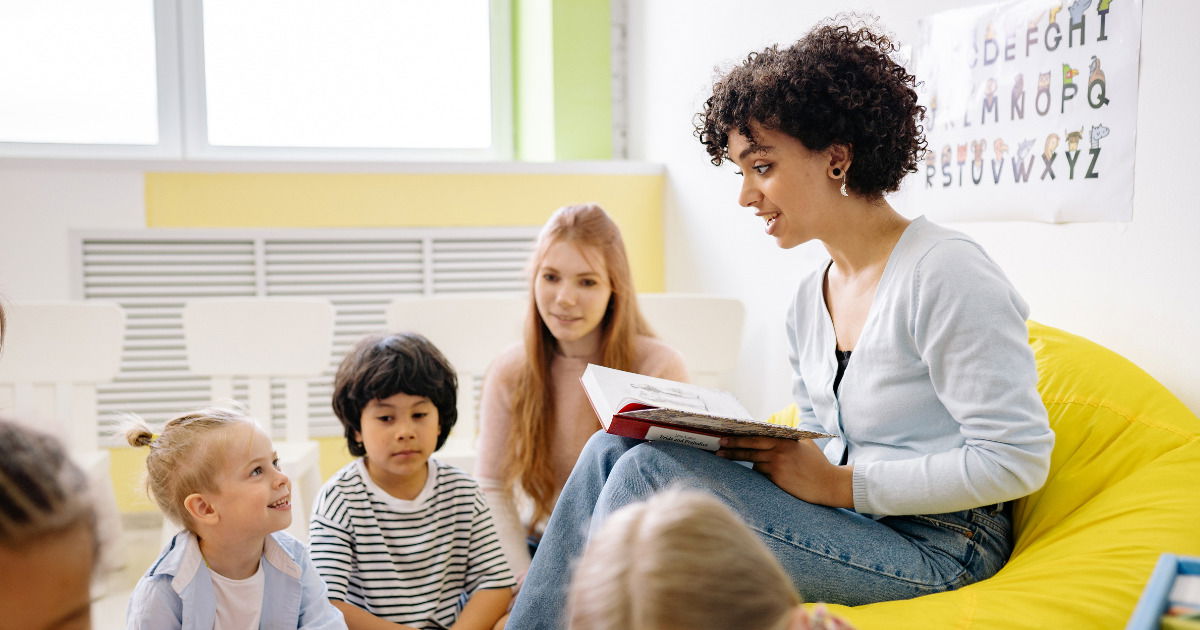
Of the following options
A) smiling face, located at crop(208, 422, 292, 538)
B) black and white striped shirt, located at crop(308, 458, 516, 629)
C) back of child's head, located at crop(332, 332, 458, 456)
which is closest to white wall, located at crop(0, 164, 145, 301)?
back of child's head, located at crop(332, 332, 458, 456)

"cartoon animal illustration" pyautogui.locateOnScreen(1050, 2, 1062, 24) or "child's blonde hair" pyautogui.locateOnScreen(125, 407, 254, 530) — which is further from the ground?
"cartoon animal illustration" pyautogui.locateOnScreen(1050, 2, 1062, 24)

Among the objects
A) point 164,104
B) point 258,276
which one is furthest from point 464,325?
point 164,104

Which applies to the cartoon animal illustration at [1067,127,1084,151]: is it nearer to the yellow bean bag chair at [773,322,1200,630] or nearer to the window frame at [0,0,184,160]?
the yellow bean bag chair at [773,322,1200,630]

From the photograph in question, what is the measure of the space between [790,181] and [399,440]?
31.2 inches

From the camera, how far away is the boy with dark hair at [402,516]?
1.61m

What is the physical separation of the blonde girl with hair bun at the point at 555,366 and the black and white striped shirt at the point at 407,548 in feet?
0.51

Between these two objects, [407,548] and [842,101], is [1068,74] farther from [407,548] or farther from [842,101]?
[407,548]

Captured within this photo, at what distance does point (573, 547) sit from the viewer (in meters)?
1.26

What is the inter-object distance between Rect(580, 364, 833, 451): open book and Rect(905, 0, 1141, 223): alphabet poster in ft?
2.23

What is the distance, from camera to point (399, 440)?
167 centimetres

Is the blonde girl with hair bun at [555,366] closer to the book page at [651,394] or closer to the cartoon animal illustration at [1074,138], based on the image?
the book page at [651,394]

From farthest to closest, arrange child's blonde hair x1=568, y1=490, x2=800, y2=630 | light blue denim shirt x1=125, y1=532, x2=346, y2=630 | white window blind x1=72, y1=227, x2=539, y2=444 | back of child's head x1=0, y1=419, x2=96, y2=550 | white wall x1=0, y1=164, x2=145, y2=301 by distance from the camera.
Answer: white window blind x1=72, y1=227, x2=539, y2=444 < white wall x1=0, y1=164, x2=145, y2=301 < light blue denim shirt x1=125, y1=532, x2=346, y2=630 < child's blonde hair x1=568, y1=490, x2=800, y2=630 < back of child's head x1=0, y1=419, x2=96, y2=550

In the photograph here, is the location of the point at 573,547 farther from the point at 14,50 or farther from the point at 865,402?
the point at 14,50

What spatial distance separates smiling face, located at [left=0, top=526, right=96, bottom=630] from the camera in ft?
1.61
